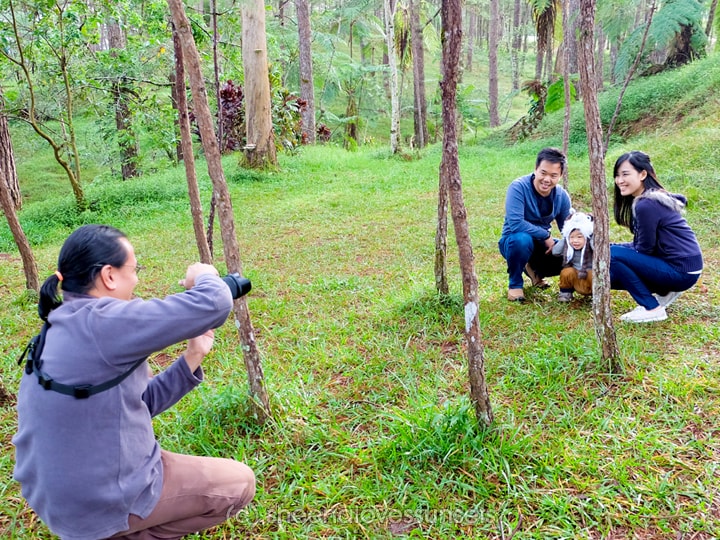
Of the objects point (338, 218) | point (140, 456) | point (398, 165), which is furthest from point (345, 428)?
point (398, 165)

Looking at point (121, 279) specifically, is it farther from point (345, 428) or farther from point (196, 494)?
point (345, 428)

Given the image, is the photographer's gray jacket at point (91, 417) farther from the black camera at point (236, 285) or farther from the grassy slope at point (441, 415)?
the grassy slope at point (441, 415)

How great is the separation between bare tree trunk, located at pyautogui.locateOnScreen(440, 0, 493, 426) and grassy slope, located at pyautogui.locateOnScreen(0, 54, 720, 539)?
136 mm

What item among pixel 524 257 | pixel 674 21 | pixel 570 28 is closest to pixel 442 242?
pixel 524 257

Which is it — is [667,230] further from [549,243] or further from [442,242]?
[442,242]

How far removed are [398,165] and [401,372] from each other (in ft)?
30.8

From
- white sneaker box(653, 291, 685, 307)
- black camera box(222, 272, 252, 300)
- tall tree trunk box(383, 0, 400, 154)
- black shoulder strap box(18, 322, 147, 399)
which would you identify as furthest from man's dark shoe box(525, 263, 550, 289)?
tall tree trunk box(383, 0, 400, 154)

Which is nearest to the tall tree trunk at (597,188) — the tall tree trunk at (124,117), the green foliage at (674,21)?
the tall tree trunk at (124,117)

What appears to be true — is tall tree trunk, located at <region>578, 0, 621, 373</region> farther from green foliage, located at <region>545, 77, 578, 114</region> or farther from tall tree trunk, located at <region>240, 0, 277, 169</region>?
green foliage, located at <region>545, 77, 578, 114</region>

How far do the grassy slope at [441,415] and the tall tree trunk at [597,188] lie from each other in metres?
0.17

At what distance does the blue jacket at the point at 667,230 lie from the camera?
10.8 feet

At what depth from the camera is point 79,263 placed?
1.56 m

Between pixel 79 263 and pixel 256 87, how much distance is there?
994cm

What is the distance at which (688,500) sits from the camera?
2.02 meters
